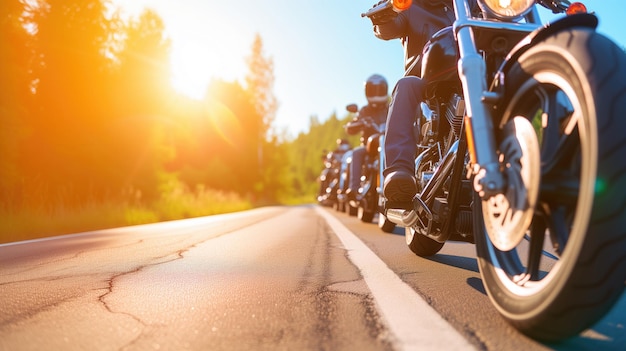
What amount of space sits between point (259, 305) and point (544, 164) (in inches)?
52.6

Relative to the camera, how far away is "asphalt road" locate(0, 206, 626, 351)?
176cm

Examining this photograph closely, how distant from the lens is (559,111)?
1.80 meters

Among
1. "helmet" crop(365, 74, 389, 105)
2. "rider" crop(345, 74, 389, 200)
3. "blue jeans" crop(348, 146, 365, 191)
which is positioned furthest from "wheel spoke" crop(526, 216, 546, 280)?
"blue jeans" crop(348, 146, 365, 191)

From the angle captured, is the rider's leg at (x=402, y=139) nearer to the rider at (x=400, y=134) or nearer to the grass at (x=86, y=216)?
the rider at (x=400, y=134)

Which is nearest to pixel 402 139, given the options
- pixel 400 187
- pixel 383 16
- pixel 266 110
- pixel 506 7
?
pixel 400 187

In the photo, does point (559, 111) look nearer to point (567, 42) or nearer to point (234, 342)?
point (567, 42)

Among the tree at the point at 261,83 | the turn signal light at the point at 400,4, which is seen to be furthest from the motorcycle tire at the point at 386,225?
the tree at the point at 261,83

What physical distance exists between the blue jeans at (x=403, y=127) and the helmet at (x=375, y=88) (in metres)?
5.36

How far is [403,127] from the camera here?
3381 millimetres

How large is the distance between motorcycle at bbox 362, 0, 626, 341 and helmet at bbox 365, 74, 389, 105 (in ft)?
19.7

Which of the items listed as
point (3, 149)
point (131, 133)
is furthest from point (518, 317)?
point (131, 133)

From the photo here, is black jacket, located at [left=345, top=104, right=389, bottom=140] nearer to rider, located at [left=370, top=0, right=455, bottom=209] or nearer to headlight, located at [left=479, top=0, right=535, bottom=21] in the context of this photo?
rider, located at [left=370, top=0, right=455, bottom=209]

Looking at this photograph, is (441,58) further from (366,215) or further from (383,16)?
(366,215)

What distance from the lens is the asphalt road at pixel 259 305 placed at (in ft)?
5.76
